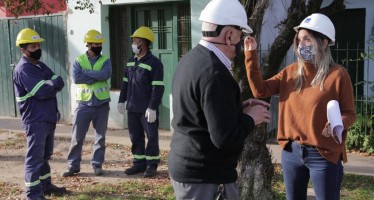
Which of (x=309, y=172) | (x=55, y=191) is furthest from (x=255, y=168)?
(x=55, y=191)

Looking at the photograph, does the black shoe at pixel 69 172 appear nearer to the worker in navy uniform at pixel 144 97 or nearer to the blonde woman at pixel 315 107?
the worker in navy uniform at pixel 144 97

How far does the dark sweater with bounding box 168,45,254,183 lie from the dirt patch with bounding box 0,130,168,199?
372 cm

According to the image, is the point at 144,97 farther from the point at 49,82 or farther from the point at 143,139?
the point at 49,82

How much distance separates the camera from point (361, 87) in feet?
30.1

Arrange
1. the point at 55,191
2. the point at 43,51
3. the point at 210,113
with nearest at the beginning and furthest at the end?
the point at 210,113, the point at 55,191, the point at 43,51

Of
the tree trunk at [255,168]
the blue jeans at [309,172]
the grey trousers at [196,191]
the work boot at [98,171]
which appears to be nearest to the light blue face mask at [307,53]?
the blue jeans at [309,172]

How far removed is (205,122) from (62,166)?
5261 millimetres

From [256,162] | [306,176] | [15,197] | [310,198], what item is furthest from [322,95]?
[15,197]

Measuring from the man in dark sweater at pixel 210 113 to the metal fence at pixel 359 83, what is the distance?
→ 5.09 metres

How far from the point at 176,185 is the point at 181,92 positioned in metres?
0.59

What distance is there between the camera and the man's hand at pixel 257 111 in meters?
3.04

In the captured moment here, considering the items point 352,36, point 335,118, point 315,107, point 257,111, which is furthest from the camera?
point 352,36

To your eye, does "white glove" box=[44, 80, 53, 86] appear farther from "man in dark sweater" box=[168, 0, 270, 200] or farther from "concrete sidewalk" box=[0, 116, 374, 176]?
"man in dark sweater" box=[168, 0, 270, 200]

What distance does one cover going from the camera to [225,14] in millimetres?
2873
